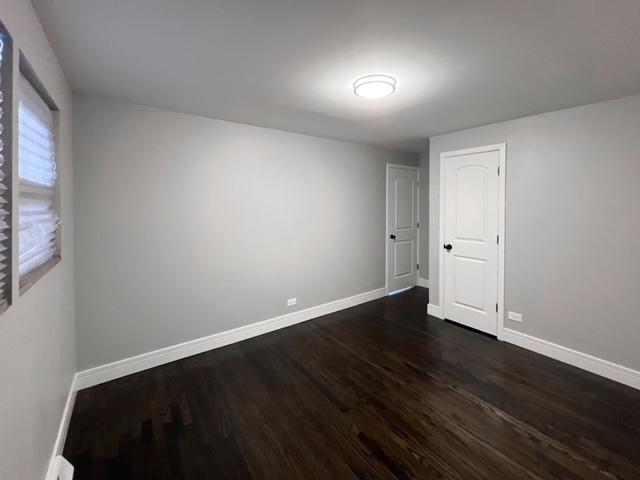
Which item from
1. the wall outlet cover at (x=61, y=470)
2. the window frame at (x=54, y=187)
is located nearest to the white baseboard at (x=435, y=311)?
the wall outlet cover at (x=61, y=470)

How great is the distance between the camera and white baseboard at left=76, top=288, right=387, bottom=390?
243 centimetres

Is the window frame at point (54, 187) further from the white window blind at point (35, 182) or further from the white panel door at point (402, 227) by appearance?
the white panel door at point (402, 227)

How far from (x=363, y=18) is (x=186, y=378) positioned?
2888mm

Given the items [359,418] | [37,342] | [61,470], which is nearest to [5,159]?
[37,342]

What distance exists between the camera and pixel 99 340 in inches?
96.0

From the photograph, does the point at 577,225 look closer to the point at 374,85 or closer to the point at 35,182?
the point at 374,85

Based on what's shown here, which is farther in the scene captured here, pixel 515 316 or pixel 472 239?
pixel 472 239

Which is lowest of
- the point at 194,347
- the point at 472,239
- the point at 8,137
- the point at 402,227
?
the point at 194,347

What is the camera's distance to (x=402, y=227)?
499 centimetres

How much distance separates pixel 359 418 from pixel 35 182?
2.41 metres

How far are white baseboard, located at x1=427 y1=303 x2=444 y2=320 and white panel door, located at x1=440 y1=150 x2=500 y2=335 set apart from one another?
0.07 m

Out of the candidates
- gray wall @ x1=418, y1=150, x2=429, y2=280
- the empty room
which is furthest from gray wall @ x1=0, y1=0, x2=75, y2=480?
gray wall @ x1=418, y1=150, x2=429, y2=280

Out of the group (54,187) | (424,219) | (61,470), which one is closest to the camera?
(61,470)

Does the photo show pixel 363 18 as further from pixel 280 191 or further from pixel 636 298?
pixel 636 298
